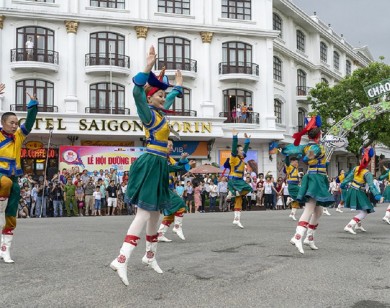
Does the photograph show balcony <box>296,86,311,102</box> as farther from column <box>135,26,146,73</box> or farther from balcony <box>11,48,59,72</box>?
→ balcony <box>11,48,59,72</box>

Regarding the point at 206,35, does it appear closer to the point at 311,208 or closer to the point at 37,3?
the point at 37,3

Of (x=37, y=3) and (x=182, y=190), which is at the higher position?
(x=37, y=3)

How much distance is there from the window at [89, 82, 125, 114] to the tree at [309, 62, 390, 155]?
1473 cm

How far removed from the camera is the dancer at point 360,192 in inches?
Answer: 467

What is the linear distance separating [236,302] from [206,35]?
30685mm

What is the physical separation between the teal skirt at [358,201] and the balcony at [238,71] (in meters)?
22.7

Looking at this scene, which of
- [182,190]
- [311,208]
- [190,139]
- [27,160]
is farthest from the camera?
[190,139]

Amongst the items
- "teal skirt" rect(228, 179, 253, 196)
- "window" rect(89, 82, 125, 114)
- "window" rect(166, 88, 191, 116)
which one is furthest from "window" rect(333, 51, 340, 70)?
"teal skirt" rect(228, 179, 253, 196)

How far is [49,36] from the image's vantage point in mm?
31844

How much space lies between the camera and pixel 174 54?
33906 mm

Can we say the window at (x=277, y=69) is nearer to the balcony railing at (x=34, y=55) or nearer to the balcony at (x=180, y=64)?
the balcony at (x=180, y=64)

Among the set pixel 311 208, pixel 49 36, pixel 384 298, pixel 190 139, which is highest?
pixel 49 36

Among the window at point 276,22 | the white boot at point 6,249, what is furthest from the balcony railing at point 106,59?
the white boot at point 6,249

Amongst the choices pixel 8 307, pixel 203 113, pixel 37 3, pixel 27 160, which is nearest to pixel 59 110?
pixel 27 160
